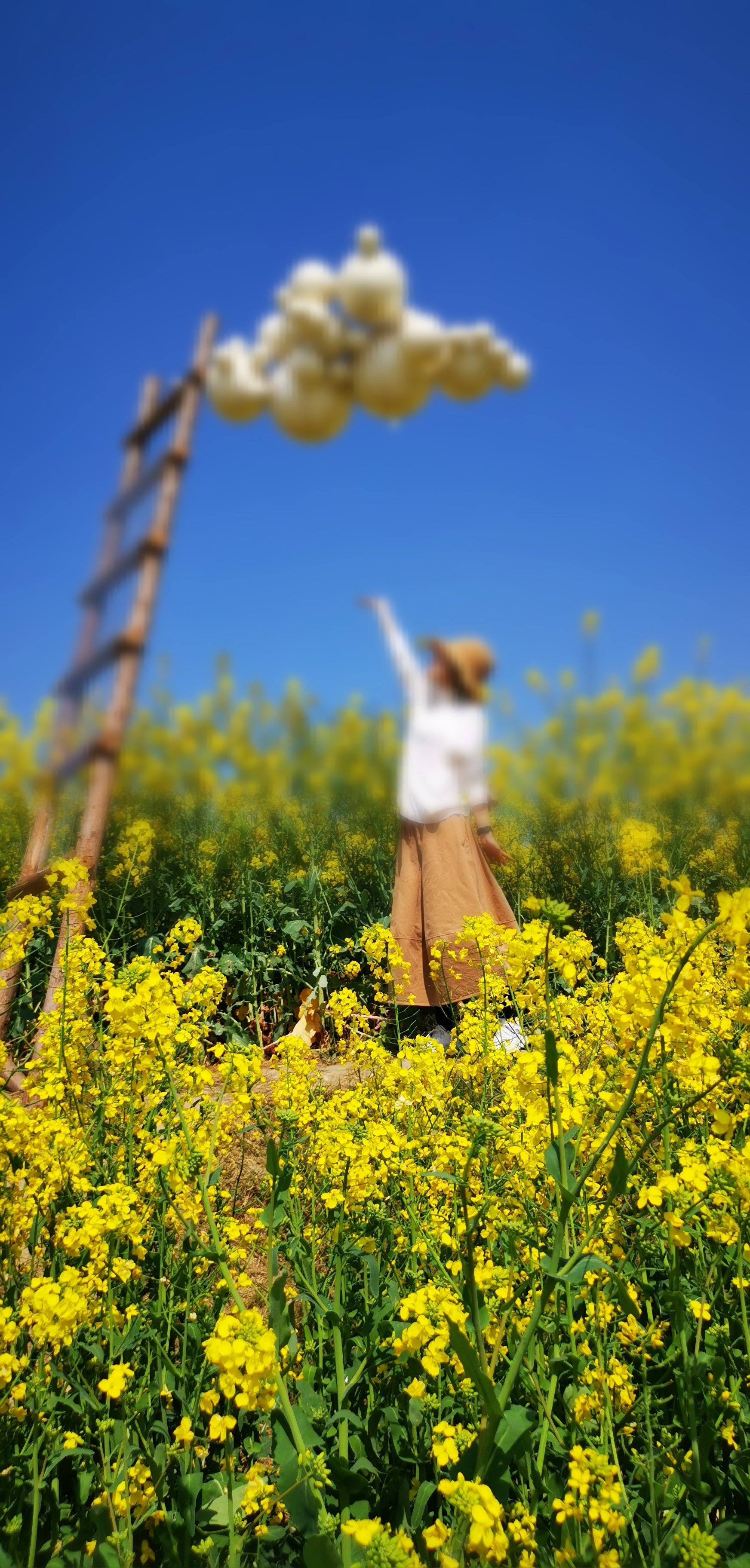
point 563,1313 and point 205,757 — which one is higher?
point 205,757

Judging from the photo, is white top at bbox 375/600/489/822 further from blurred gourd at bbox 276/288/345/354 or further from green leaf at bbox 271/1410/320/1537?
green leaf at bbox 271/1410/320/1537

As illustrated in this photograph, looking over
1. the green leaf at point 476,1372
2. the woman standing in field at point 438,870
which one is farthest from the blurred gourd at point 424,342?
the woman standing in field at point 438,870

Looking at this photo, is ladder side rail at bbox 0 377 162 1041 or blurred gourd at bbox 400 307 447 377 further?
ladder side rail at bbox 0 377 162 1041

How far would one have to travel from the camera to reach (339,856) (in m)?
4.58

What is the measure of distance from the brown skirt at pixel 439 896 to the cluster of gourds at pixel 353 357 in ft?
8.61

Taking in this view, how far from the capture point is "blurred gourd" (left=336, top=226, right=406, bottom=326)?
30.4 inches

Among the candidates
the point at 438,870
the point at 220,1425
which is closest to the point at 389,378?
the point at 220,1425

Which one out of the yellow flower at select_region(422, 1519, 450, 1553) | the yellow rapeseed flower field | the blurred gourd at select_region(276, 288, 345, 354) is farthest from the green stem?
the blurred gourd at select_region(276, 288, 345, 354)

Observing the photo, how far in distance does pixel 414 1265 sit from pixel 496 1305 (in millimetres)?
284

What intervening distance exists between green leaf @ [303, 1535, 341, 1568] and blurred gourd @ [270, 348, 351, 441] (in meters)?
1.13

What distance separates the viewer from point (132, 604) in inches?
33.3

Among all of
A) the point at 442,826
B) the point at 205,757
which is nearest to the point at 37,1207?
the point at 205,757

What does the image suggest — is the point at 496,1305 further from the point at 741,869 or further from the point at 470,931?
the point at 741,869

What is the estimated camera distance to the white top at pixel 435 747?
163cm
